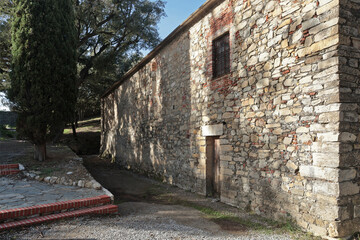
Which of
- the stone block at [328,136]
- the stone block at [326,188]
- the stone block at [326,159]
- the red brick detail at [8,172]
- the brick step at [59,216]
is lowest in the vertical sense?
the brick step at [59,216]

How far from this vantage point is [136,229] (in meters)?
3.80

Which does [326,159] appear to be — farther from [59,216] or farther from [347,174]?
[59,216]

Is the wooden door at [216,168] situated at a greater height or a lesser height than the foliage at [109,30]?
lesser

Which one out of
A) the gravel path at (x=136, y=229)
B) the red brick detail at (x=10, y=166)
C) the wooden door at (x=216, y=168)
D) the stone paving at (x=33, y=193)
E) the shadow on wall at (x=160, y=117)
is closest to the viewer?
the gravel path at (x=136, y=229)

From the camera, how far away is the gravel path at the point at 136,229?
3.42 metres

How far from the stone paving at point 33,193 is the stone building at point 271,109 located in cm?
298

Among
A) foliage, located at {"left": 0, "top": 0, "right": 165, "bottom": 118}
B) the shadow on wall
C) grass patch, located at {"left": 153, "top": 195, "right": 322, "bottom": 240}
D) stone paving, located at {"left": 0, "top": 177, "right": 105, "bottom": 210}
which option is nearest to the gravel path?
grass patch, located at {"left": 153, "top": 195, "right": 322, "bottom": 240}

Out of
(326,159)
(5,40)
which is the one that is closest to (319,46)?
(326,159)

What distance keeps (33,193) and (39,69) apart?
3.93 meters

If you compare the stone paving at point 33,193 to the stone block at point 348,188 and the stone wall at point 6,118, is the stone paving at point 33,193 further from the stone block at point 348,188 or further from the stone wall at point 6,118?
the stone wall at point 6,118

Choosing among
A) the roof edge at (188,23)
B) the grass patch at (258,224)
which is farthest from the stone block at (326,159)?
the roof edge at (188,23)

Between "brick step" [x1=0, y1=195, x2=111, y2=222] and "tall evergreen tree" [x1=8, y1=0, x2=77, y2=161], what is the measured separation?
386 centimetres

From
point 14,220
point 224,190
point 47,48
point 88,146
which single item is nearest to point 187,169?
point 224,190

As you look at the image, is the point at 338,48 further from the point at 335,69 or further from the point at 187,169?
the point at 187,169
